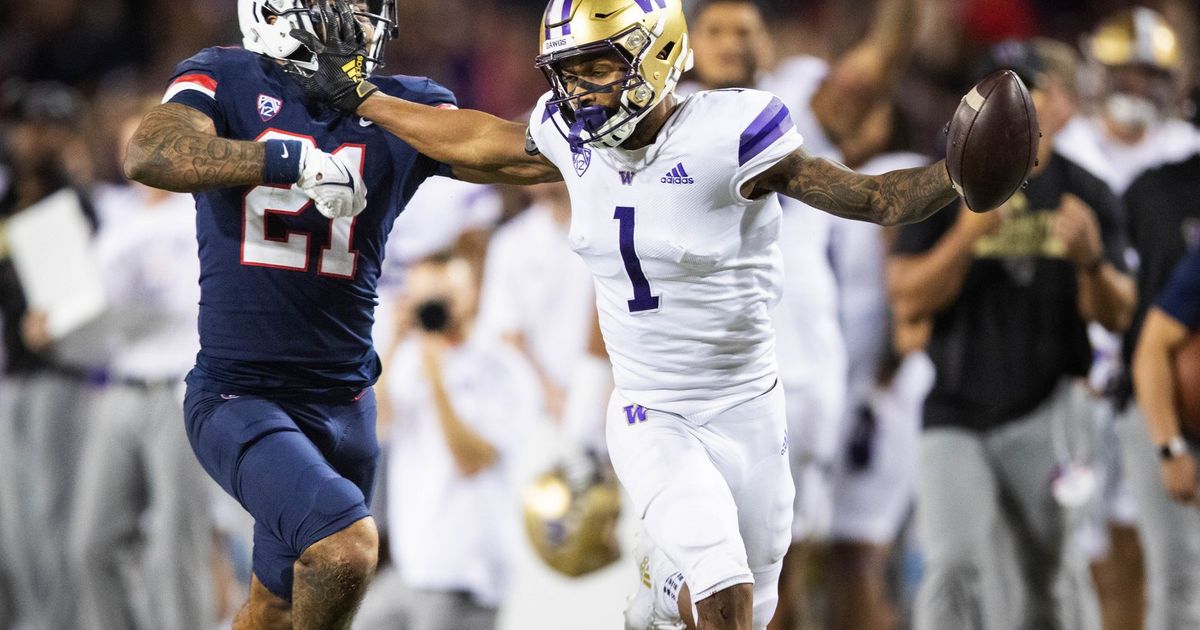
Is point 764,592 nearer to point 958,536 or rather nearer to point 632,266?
point 632,266

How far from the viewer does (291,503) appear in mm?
4137

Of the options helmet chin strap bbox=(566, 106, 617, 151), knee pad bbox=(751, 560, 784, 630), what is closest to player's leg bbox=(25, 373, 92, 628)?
knee pad bbox=(751, 560, 784, 630)

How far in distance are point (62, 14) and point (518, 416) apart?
288 inches

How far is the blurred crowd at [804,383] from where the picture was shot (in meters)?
5.94

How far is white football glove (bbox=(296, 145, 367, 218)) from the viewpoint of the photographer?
163 inches

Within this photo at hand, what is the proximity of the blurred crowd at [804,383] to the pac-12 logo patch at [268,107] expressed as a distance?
2.04 m

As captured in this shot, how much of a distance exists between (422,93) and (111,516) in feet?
11.5

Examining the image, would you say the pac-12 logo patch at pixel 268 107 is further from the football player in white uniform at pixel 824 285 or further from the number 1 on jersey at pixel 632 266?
the football player in white uniform at pixel 824 285

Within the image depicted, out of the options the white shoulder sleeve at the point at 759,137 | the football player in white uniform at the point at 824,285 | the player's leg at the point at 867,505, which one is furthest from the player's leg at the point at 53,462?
the white shoulder sleeve at the point at 759,137

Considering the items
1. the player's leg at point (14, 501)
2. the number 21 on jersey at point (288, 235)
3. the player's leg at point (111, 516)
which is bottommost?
the player's leg at point (14, 501)

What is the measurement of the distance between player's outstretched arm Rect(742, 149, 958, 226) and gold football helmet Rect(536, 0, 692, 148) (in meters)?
0.35

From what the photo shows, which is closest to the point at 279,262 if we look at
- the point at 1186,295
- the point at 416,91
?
the point at 416,91

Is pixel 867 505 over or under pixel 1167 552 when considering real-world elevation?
under

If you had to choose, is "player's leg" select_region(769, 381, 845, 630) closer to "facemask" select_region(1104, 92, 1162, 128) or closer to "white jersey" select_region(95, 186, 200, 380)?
"facemask" select_region(1104, 92, 1162, 128)
